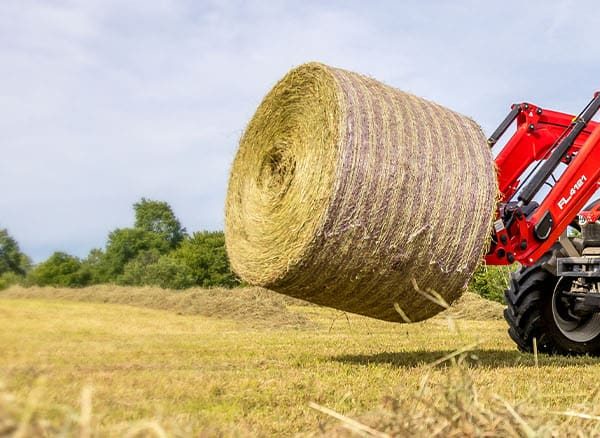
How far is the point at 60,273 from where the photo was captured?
1492mm

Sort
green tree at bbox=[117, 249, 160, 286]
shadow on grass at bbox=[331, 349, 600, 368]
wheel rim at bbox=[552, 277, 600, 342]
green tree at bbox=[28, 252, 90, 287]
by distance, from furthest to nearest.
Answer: wheel rim at bbox=[552, 277, 600, 342] < shadow on grass at bbox=[331, 349, 600, 368] < green tree at bbox=[117, 249, 160, 286] < green tree at bbox=[28, 252, 90, 287]

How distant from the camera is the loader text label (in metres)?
5.60

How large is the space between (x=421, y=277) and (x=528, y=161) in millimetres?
1998

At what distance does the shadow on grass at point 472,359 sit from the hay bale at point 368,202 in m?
0.34

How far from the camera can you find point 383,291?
4.88m

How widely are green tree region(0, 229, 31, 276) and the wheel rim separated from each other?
5558 mm

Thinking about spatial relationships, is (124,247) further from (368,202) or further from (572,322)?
(572,322)

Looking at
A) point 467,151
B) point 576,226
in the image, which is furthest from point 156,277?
point 576,226

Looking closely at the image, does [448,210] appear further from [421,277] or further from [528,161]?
[528,161]

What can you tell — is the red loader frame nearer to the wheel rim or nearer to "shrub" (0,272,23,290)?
the wheel rim

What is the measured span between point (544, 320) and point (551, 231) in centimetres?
105

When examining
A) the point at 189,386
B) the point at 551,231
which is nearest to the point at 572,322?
the point at 551,231

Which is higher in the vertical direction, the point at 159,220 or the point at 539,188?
the point at 539,188

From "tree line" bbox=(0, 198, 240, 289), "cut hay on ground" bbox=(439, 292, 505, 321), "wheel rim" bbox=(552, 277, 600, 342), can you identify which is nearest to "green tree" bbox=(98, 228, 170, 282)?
"tree line" bbox=(0, 198, 240, 289)
